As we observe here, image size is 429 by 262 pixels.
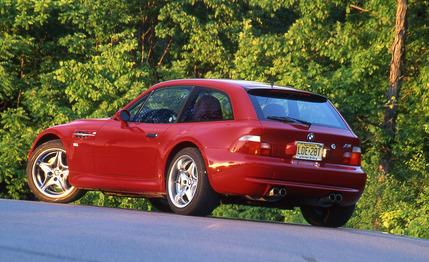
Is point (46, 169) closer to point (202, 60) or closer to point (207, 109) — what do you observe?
point (207, 109)

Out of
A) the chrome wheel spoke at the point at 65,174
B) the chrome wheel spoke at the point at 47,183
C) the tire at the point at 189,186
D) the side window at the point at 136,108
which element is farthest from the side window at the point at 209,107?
the chrome wheel spoke at the point at 47,183

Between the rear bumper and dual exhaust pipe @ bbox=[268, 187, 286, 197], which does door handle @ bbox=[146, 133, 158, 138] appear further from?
dual exhaust pipe @ bbox=[268, 187, 286, 197]

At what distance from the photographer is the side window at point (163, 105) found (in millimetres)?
11875

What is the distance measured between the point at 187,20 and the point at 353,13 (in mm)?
4546

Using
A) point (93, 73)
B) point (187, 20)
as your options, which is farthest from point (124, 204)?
point (187, 20)

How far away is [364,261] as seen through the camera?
7.92 metres

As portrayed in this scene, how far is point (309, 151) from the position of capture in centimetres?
1112

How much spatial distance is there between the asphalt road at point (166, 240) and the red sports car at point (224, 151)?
1.76 ft

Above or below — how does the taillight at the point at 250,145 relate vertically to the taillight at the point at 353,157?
above

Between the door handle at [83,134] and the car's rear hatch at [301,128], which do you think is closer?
the car's rear hatch at [301,128]

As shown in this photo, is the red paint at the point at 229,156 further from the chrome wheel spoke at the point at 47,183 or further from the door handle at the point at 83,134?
the chrome wheel spoke at the point at 47,183

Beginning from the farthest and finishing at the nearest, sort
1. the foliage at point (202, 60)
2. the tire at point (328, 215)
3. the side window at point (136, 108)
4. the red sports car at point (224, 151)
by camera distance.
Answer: the foliage at point (202, 60), the side window at point (136, 108), the tire at point (328, 215), the red sports car at point (224, 151)

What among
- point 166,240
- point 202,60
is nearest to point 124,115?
point 166,240

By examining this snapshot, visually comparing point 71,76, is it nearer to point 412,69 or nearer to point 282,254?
point 412,69
